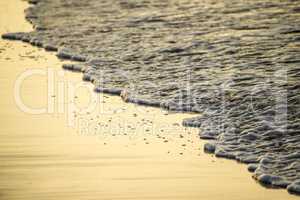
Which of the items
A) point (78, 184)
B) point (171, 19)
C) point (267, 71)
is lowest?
point (78, 184)

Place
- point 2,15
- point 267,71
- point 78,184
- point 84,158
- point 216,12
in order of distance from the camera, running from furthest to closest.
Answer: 1. point 2,15
2. point 216,12
3. point 267,71
4. point 84,158
5. point 78,184

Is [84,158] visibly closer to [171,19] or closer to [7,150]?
[7,150]

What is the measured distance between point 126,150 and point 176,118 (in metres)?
1.25

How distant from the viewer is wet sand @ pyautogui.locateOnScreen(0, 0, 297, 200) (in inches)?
252

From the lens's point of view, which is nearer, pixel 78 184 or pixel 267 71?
pixel 78 184

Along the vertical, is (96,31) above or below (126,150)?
above

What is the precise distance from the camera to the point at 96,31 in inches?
523

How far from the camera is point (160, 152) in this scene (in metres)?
7.36

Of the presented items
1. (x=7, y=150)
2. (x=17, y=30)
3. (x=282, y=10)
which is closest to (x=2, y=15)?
(x=17, y=30)

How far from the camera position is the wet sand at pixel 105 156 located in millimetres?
6406

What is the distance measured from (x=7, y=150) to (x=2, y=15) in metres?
8.32

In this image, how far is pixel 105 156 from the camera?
7.24 metres

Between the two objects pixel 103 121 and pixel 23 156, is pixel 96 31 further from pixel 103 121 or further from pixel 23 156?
pixel 23 156

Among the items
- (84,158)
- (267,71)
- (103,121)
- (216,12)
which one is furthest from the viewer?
(216,12)
